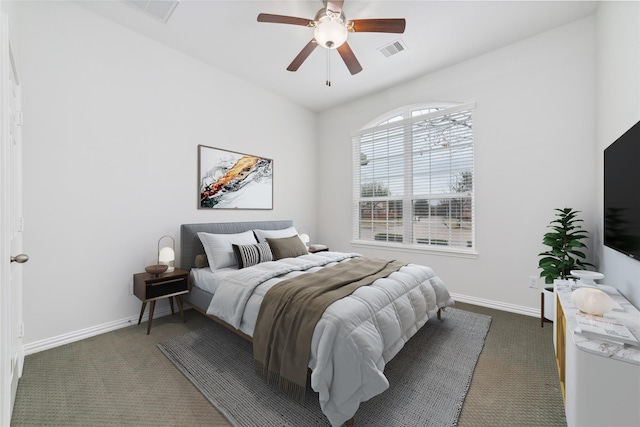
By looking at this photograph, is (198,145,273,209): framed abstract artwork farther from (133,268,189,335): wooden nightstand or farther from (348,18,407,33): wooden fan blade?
(348,18,407,33): wooden fan blade

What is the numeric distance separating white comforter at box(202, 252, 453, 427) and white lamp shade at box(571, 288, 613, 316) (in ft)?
3.40

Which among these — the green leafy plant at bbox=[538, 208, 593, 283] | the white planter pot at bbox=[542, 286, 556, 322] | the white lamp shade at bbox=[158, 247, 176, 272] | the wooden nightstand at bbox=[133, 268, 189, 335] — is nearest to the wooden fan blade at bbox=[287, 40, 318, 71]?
the white lamp shade at bbox=[158, 247, 176, 272]

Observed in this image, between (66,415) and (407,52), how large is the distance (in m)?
4.43

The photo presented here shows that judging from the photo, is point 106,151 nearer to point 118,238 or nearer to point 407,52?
point 118,238

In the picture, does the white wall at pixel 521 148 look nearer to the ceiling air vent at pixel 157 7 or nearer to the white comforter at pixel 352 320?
the white comforter at pixel 352 320

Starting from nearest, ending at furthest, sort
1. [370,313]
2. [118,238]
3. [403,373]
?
1. [370,313]
2. [403,373]
3. [118,238]

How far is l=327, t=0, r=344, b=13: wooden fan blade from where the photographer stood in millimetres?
2138

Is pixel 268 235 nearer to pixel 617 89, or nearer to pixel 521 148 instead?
pixel 521 148

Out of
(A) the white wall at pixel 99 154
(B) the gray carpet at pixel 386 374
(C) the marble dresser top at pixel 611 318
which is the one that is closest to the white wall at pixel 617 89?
(C) the marble dresser top at pixel 611 318

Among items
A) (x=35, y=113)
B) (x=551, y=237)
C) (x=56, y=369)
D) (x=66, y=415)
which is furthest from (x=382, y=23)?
(x=56, y=369)

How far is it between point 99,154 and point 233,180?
151cm

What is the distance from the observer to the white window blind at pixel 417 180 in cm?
359

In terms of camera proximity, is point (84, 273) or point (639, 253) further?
point (84, 273)

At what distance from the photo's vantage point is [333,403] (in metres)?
1.49
